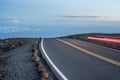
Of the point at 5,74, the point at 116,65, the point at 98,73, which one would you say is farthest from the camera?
the point at 116,65

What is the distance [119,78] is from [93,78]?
38.6 inches

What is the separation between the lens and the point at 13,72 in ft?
Result: 52.4

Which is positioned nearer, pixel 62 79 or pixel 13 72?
pixel 62 79

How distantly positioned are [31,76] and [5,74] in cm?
152

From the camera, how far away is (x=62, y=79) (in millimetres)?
12891

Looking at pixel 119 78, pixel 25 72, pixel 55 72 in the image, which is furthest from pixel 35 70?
pixel 119 78

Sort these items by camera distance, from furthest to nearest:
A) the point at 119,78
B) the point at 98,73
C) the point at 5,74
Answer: the point at 5,74 → the point at 98,73 → the point at 119,78

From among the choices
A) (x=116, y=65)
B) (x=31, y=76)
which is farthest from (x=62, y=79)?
(x=116, y=65)

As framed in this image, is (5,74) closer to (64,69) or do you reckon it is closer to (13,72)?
(13,72)

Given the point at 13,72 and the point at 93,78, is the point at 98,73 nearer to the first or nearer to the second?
the point at 93,78

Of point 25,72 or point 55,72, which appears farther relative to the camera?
point 25,72

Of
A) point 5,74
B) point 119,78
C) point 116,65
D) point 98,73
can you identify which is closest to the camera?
point 119,78

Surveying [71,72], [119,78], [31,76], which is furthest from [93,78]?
[31,76]

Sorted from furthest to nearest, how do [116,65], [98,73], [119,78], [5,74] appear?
[116,65], [5,74], [98,73], [119,78]
